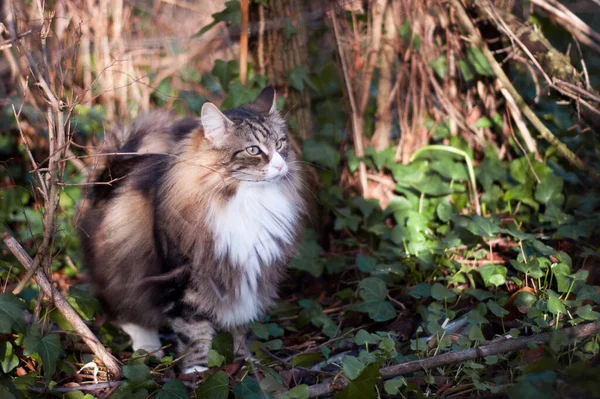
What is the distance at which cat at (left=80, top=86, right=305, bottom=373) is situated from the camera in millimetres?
3037

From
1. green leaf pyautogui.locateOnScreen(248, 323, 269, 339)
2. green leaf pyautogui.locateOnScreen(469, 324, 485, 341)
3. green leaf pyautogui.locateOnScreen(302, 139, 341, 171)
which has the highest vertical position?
green leaf pyautogui.locateOnScreen(302, 139, 341, 171)

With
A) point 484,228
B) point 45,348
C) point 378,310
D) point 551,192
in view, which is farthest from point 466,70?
point 45,348

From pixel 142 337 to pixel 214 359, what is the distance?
81 centimetres

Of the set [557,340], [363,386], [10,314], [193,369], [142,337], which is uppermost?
[10,314]

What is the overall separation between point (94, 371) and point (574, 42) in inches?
139

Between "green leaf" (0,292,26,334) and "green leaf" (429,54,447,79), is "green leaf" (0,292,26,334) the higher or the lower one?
the lower one

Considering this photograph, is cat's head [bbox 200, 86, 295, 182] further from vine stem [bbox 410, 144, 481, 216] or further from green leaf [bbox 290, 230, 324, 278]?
vine stem [bbox 410, 144, 481, 216]

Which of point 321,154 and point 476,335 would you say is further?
point 321,154

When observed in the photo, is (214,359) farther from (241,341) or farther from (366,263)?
(366,263)

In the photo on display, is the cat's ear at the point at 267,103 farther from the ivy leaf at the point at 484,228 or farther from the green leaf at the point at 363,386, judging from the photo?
the green leaf at the point at 363,386

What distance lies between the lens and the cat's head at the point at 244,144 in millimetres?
3051

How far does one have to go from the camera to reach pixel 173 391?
2609mm

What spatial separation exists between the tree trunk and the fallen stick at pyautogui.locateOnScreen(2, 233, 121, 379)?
6.28ft

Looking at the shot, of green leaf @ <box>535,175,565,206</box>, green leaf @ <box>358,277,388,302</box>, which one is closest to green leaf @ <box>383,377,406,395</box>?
green leaf @ <box>358,277,388,302</box>
